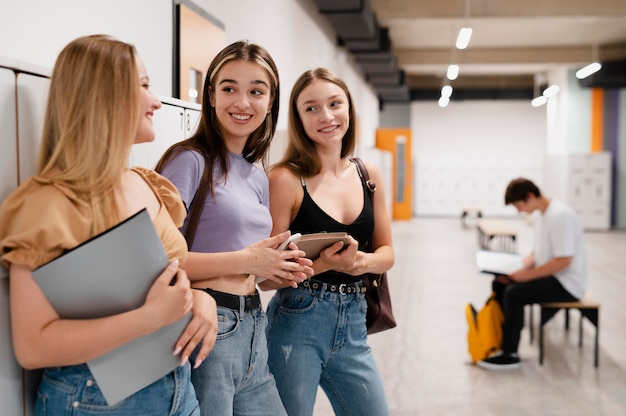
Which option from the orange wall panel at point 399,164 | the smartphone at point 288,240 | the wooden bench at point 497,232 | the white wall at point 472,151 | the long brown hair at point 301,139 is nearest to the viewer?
the smartphone at point 288,240

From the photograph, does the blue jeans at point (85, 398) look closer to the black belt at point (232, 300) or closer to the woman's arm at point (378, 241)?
the black belt at point (232, 300)

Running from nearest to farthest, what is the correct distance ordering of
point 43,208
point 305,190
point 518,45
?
point 43,208, point 305,190, point 518,45

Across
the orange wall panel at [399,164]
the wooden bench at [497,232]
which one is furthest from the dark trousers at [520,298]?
the orange wall panel at [399,164]

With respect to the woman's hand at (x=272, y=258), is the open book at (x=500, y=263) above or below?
below

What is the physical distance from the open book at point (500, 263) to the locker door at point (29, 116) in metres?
4.32

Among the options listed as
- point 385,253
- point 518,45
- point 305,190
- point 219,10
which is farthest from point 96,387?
point 518,45

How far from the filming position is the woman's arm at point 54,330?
111 centimetres

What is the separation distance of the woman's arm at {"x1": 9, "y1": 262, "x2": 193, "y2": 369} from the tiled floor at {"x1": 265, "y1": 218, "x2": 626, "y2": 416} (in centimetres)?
310

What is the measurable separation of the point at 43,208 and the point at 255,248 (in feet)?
1.93

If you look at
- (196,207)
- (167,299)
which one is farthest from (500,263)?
(167,299)

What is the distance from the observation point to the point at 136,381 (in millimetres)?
1229

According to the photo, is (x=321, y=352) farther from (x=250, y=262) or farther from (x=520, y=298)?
(x=520, y=298)

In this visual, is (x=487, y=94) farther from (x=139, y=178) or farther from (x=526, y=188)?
(x=139, y=178)

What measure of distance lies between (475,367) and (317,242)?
3532mm
